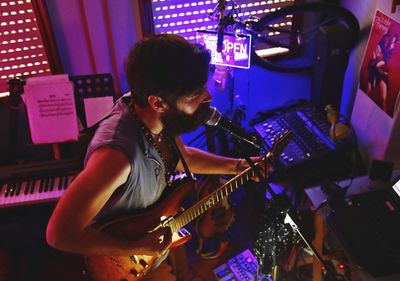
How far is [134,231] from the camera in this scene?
1942mm

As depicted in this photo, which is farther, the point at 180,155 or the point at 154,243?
the point at 180,155

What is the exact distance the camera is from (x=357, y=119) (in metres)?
2.79

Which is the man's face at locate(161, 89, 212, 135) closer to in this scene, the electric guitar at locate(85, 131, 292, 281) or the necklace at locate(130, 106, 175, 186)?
the necklace at locate(130, 106, 175, 186)

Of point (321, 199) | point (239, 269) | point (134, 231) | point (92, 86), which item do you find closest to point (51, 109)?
point (92, 86)

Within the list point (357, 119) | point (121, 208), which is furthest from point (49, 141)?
point (357, 119)

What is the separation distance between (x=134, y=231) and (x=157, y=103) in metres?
0.66

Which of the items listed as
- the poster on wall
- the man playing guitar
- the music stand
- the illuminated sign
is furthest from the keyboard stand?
the music stand

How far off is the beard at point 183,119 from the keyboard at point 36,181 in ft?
4.25

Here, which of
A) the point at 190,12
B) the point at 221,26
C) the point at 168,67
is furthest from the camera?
the point at 190,12

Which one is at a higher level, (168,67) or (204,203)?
(168,67)

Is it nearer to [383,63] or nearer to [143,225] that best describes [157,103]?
[143,225]

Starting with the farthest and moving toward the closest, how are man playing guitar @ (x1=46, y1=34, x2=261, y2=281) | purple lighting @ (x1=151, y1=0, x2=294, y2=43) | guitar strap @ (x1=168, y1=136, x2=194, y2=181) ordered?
purple lighting @ (x1=151, y1=0, x2=294, y2=43), guitar strap @ (x1=168, y1=136, x2=194, y2=181), man playing guitar @ (x1=46, y1=34, x2=261, y2=281)

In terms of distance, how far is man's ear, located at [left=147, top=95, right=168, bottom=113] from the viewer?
1653mm

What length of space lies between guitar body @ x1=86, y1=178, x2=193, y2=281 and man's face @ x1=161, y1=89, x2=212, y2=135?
452mm
